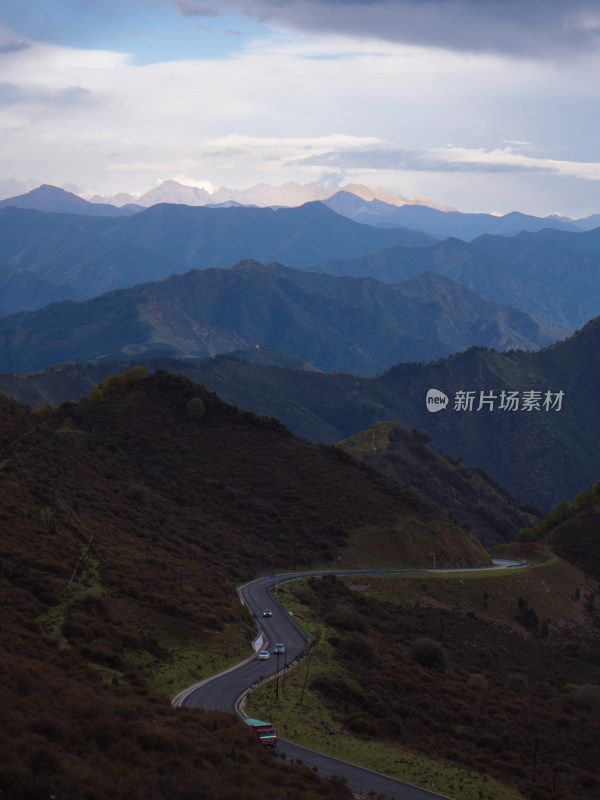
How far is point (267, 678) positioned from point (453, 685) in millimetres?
13096

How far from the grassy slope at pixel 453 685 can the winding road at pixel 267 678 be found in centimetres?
86

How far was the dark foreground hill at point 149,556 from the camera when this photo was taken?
70.5 ft

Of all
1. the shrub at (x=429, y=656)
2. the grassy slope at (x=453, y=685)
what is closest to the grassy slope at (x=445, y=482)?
the grassy slope at (x=453, y=685)

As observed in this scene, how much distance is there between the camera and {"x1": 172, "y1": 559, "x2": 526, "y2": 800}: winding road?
26.1 metres

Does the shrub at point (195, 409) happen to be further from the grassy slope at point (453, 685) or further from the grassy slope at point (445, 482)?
the grassy slope at point (445, 482)

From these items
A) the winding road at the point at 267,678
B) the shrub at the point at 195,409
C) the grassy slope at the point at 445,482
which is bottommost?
the grassy slope at the point at 445,482

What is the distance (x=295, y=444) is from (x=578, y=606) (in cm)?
3271

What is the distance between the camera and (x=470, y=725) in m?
37.2

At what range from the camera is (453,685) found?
43.4 meters

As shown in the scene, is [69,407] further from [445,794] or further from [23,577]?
[445,794]

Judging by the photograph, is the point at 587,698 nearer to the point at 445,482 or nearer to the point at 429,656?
the point at 429,656

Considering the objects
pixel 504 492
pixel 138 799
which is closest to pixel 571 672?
pixel 138 799

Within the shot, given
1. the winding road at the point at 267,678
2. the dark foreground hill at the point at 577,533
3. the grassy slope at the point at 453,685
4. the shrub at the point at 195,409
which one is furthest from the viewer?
the dark foreground hill at the point at 577,533

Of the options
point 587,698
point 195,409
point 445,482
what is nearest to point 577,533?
point 195,409
